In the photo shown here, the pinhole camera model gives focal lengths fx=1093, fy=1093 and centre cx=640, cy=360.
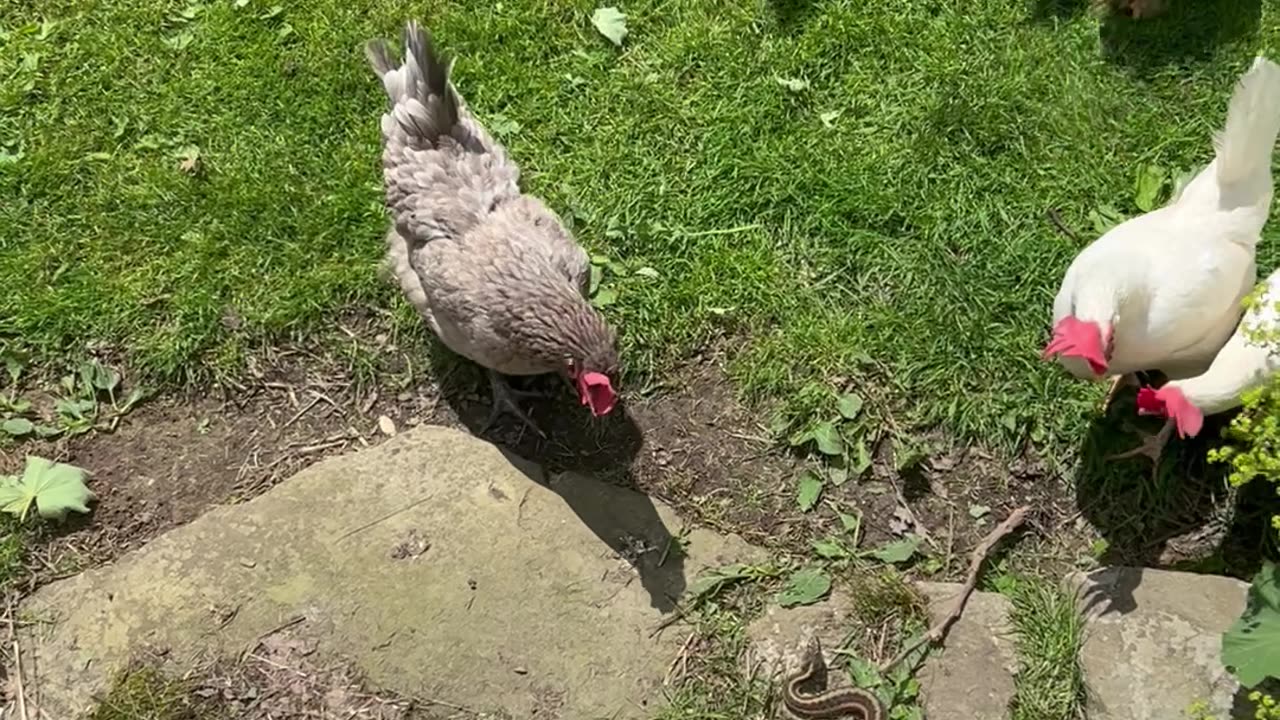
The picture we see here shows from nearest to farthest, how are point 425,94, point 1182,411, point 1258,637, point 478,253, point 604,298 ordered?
point 1258,637 < point 1182,411 < point 478,253 < point 425,94 < point 604,298

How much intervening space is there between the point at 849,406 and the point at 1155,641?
3.67ft

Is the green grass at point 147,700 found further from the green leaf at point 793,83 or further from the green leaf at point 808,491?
the green leaf at point 793,83

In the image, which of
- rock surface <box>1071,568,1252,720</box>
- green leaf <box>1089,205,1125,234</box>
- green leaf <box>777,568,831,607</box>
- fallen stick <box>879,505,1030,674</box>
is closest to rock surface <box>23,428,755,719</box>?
green leaf <box>777,568,831,607</box>

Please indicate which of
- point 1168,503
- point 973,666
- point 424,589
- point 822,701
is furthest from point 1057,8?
point 424,589

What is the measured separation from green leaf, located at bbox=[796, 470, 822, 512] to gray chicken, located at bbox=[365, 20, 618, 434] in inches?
30.1

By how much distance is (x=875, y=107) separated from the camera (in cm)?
414

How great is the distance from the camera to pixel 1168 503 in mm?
3381

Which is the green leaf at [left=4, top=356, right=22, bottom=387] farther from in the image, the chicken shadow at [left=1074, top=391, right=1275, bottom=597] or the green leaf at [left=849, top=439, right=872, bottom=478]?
the chicken shadow at [left=1074, top=391, right=1275, bottom=597]

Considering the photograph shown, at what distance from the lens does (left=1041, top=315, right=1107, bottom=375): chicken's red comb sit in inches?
108

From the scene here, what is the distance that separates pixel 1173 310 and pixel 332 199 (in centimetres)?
278

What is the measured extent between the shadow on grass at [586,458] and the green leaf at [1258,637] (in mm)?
1466

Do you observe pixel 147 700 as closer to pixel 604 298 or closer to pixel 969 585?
pixel 604 298

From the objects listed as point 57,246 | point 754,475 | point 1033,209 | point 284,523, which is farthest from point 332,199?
point 1033,209

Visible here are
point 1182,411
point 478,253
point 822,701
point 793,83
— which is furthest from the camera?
point 793,83
